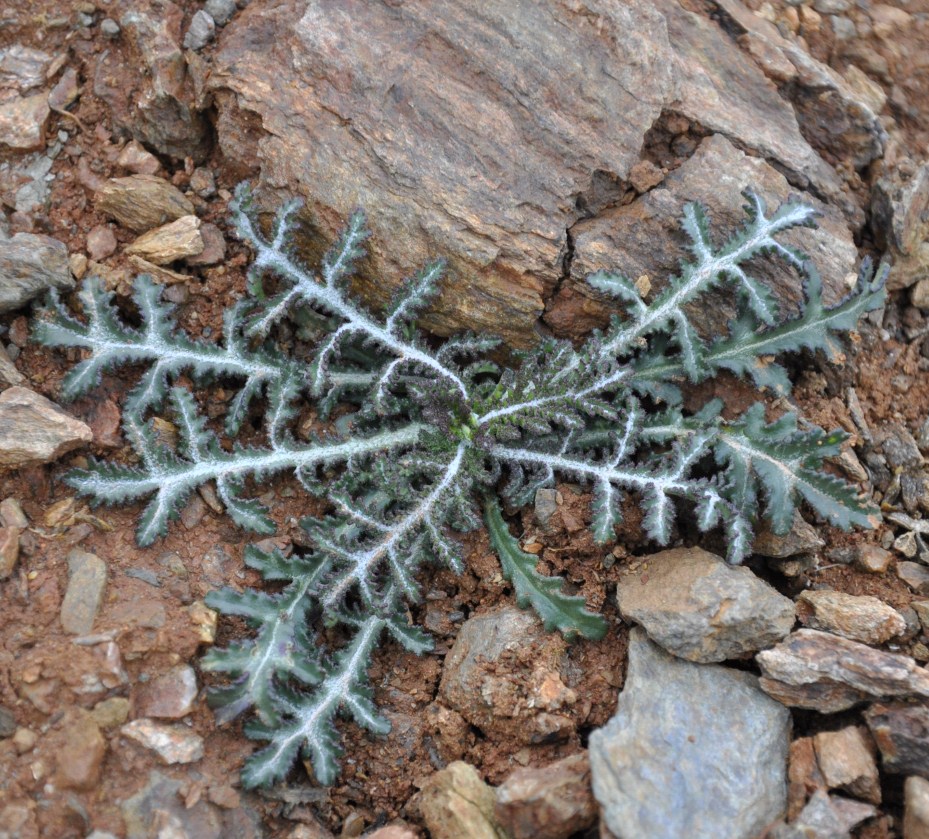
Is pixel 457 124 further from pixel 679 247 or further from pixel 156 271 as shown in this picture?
pixel 156 271

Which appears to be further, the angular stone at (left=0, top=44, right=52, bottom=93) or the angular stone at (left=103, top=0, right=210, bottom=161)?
the angular stone at (left=0, top=44, right=52, bottom=93)

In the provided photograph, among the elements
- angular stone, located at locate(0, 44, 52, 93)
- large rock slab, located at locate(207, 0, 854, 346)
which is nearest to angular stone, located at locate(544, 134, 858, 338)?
large rock slab, located at locate(207, 0, 854, 346)

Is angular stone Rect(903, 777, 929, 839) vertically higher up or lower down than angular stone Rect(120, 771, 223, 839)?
higher up

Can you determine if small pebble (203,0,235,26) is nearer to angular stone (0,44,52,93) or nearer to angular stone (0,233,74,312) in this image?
angular stone (0,44,52,93)

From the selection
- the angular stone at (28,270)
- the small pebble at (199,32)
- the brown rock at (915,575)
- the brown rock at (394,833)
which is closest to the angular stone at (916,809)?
the brown rock at (915,575)

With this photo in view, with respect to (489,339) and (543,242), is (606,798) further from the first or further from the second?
(543,242)

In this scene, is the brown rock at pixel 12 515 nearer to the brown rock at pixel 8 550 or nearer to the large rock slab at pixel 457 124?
the brown rock at pixel 8 550
